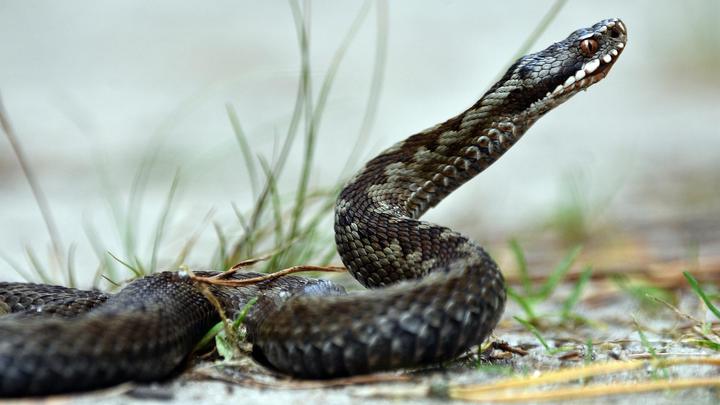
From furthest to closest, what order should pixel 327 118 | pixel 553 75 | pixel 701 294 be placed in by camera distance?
pixel 327 118 < pixel 553 75 < pixel 701 294

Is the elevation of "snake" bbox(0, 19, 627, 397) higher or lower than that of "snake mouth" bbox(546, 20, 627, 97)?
lower

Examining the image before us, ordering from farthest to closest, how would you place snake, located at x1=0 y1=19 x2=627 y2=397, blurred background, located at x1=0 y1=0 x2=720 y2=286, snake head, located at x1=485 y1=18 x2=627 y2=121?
blurred background, located at x1=0 y1=0 x2=720 y2=286 → snake head, located at x1=485 y1=18 x2=627 y2=121 → snake, located at x1=0 y1=19 x2=627 y2=397

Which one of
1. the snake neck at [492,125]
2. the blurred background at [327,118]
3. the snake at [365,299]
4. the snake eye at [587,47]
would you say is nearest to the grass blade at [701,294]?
the snake at [365,299]

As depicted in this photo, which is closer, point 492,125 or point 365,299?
point 365,299

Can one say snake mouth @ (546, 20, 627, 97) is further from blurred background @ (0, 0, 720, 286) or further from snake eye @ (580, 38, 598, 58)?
blurred background @ (0, 0, 720, 286)

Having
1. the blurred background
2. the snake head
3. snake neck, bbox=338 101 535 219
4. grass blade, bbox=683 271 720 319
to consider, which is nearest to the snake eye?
the snake head

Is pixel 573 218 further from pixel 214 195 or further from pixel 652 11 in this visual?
pixel 652 11

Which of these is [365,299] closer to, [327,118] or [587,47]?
[587,47]

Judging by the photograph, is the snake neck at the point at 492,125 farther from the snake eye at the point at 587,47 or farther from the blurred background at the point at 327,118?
the blurred background at the point at 327,118

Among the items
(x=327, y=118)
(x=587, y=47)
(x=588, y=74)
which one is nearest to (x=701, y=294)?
(x=588, y=74)
